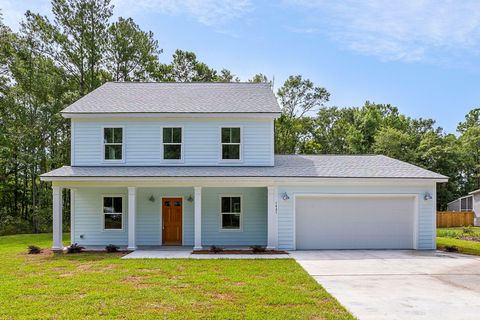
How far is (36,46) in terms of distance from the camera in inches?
1017

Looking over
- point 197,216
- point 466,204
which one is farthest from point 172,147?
point 466,204

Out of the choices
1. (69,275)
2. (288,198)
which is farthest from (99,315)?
(288,198)

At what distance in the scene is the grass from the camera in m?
7.04

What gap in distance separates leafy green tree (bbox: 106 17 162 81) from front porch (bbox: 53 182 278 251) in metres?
13.8

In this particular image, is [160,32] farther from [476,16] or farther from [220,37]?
[476,16]

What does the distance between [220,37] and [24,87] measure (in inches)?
564

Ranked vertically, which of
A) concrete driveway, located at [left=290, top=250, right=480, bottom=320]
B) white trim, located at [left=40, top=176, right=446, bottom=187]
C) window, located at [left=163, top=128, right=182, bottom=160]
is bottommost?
concrete driveway, located at [left=290, top=250, right=480, bottom=320]

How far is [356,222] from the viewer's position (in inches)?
621

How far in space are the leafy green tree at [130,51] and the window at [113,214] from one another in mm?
14063

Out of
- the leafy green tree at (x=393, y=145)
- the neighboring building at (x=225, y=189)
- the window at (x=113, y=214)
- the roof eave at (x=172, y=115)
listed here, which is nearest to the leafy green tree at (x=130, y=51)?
the neighboring building at (x=225, y=189)

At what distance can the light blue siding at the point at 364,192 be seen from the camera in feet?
50.1

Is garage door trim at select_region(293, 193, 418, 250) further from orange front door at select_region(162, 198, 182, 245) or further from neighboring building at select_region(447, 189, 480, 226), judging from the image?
neighboring building at select_region(447, 189, 480, 226)

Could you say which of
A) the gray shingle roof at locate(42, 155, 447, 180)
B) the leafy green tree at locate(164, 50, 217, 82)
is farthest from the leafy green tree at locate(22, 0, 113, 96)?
the gray shingle roof at locate(42, 155, 447, 180)

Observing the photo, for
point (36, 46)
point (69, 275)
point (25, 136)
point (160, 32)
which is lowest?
point (69, 275)
